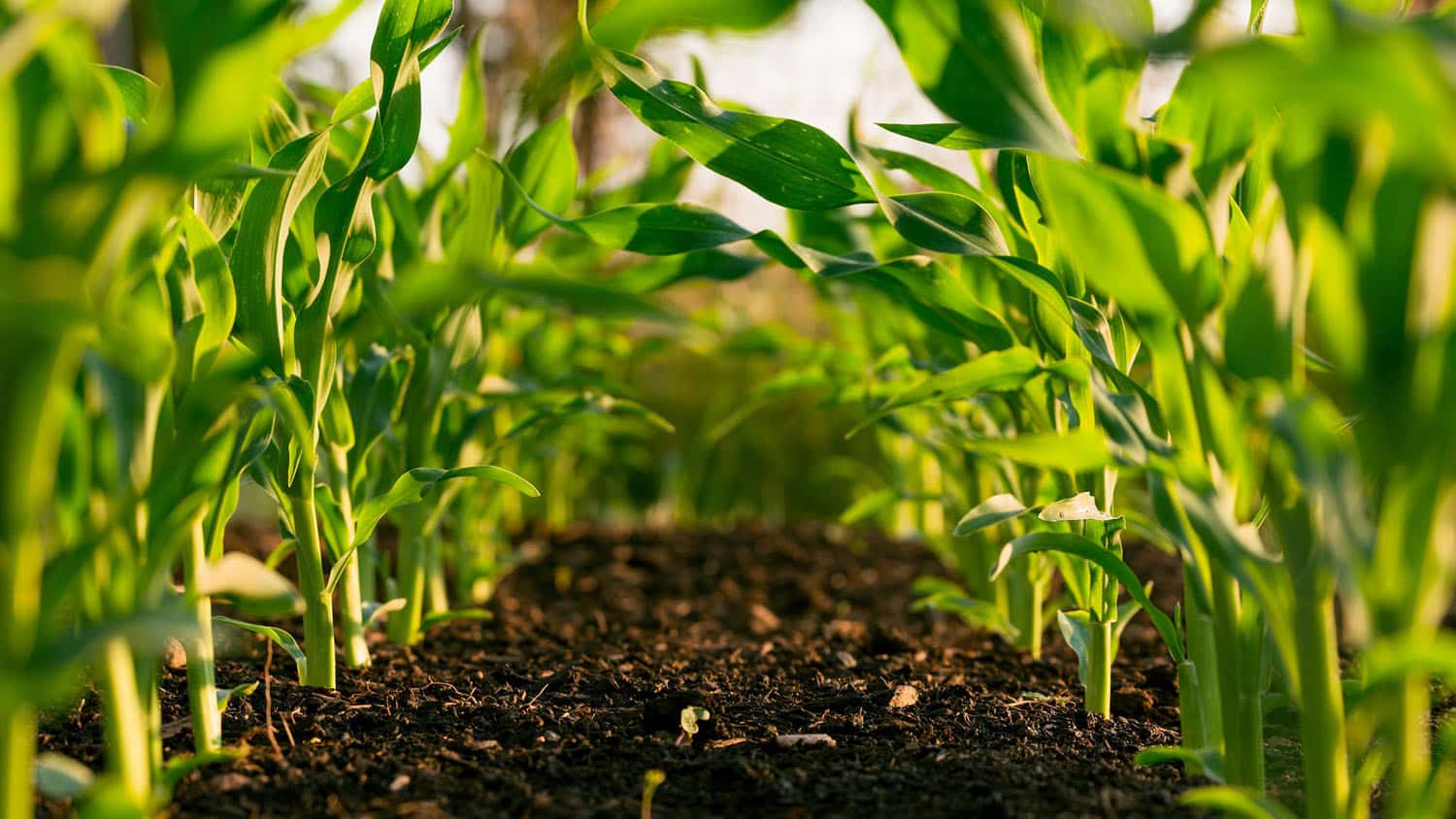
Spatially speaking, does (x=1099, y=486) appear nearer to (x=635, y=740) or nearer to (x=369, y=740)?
(x=635, y=740)

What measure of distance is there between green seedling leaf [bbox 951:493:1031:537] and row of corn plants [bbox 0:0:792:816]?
464 mm

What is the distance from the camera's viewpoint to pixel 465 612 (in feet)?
5.63

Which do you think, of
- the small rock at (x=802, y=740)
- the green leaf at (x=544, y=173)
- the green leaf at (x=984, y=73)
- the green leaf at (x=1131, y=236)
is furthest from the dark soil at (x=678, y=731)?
the green leaf at (x=544, y=173)

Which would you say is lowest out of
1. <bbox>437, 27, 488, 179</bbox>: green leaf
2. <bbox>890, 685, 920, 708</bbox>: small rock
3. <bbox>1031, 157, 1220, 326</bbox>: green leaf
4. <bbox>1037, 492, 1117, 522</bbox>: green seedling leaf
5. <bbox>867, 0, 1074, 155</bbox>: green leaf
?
<bbox>890, 685, 920, 708</bbox>: small rock

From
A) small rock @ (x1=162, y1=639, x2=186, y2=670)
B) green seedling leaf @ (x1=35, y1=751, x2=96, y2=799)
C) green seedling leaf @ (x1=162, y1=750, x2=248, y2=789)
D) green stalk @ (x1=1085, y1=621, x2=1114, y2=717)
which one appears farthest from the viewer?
small rock @ (x1=162, y1=639, x2=186, y2=670)

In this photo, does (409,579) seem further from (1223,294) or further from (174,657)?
(1223,294)

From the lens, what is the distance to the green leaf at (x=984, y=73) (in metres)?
0.87

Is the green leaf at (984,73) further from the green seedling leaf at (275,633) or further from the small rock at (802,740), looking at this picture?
the green seedling leaf at (275,633)

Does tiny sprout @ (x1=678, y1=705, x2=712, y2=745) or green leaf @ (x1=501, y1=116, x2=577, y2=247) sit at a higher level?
green leaf @ (x1=501, y1=116, x2=577, y2=247)

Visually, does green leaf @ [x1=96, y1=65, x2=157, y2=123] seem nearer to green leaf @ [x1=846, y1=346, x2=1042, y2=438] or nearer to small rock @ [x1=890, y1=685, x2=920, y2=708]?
green leaf @ [x1=846, y1=346, x2=1042, y2=438]

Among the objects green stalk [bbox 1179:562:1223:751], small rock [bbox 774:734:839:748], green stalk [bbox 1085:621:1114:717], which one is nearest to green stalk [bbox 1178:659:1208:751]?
green stalk [bbox 1179:562:1223:751]

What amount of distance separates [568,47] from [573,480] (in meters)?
2.83

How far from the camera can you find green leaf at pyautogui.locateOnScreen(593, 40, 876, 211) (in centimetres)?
118

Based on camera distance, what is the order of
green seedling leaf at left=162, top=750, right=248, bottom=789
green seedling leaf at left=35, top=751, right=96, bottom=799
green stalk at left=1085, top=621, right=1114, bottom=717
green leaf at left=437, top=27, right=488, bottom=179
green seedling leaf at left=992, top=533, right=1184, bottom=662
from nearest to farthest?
green seedling leaf at left=35, top=751, right=96, bottom=799 → green seedling leaf at left=162, top=750, right=248, bottom=789 → green seedling leaf at left=992, top=533, right=1184, bottom=662 → green stalk at left=1085, top=621, right=1114, bottom=717 → green leaf at left=437, top=27, right=488, bottom=179
